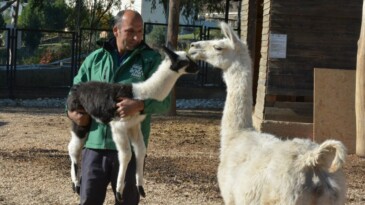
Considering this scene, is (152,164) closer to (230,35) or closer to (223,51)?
(223,51)

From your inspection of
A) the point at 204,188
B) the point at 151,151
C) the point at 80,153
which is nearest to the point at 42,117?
the point at 151,151

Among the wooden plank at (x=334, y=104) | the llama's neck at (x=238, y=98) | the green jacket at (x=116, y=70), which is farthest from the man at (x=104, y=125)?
the wooden plank at (x=334, y=104)

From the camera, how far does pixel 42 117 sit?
54.5 feet

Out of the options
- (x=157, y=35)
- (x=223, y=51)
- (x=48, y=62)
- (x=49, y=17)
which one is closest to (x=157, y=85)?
(x=223, y=51)

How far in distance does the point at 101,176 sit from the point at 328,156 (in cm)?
181

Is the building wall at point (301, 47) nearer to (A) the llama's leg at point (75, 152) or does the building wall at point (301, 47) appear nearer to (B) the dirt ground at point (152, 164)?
(B) the dirt ground at point (152, 164)

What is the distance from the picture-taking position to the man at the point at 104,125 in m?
5.37

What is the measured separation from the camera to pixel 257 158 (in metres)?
5.07

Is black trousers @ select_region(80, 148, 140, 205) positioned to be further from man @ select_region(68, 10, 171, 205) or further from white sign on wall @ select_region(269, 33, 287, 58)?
white sign on wall @ select_region(269, 33, 287, 58)

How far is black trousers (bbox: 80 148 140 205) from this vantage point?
17.9 ft

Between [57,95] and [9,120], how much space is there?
642 cm

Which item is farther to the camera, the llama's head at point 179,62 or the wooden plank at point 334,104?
the wooden plank at point 334,104

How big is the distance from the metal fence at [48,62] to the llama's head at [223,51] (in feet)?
49.5

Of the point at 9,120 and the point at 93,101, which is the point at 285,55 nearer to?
the point at 9,120
